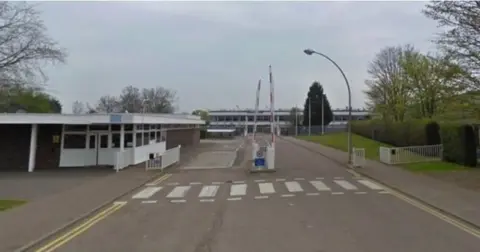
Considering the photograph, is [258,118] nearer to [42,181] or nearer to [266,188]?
[42,181]

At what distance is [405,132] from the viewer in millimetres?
37594

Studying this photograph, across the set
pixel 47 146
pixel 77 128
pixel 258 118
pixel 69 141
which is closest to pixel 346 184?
pixel 77 128

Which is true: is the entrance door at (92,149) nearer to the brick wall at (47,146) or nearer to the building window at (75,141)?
the building window at (75,141)

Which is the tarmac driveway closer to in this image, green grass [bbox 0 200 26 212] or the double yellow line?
green grass [bbox 0 200 26 212]

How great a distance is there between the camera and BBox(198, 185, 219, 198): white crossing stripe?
52.2 feet

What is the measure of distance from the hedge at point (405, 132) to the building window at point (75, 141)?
895 inches

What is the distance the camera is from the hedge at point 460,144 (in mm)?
24500

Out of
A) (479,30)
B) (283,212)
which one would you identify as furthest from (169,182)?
(479,30)

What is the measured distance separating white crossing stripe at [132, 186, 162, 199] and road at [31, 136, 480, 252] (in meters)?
0.04

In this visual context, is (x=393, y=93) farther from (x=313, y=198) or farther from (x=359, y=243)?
(x=359, y=243)

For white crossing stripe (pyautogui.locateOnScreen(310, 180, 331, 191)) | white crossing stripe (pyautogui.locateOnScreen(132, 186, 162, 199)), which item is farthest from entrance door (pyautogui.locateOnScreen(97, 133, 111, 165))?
white crossing stripe (pyautogui.locateOnScreen(310, 180, 331, 191))

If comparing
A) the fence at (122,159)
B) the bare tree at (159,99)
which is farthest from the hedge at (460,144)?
the bare tree at (159,99)

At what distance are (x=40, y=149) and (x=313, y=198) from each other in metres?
18.6

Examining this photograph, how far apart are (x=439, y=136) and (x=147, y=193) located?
22.1 m
